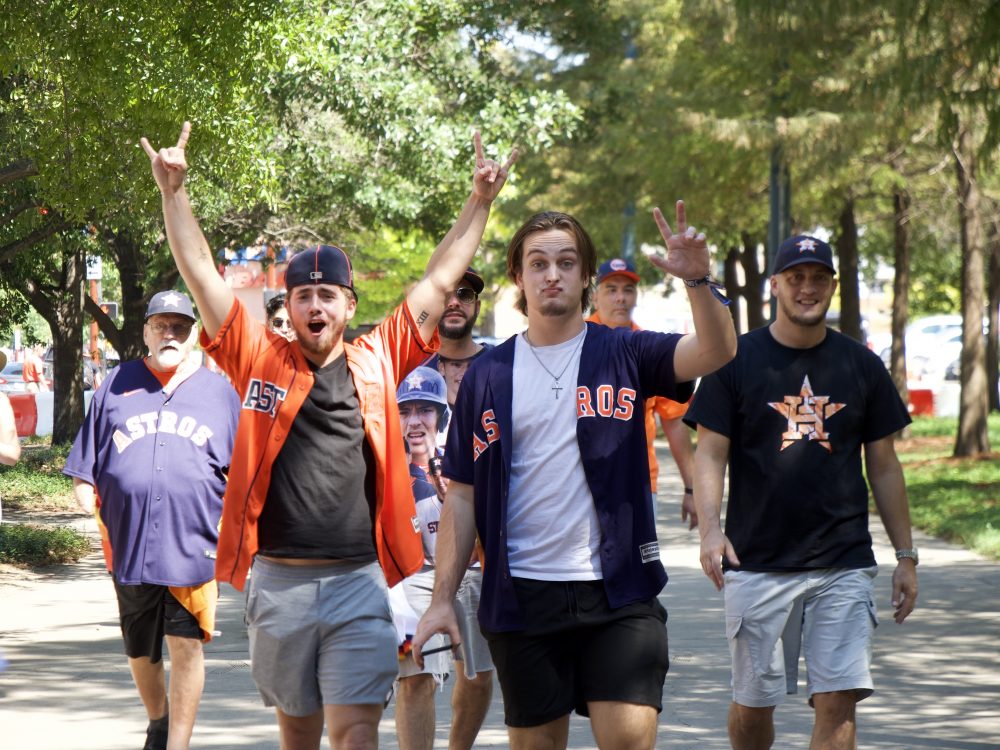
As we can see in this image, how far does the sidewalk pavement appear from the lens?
6693 millimetres

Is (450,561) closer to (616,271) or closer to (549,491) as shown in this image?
(549,491)

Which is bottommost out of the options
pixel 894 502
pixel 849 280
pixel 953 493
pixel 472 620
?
pixel 953 493

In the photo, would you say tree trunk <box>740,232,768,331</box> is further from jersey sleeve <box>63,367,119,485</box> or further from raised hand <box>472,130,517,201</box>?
raised hand <box>472,130,517,201</box>

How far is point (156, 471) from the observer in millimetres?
6414

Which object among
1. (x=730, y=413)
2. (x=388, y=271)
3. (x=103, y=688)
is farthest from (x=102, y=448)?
(x=388, y=271)

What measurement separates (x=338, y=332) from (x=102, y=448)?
7.03 ft

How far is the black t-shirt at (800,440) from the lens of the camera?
17.5 feet

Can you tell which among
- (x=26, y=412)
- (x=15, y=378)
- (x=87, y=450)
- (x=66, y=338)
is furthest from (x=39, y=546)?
(x=15, y=378)

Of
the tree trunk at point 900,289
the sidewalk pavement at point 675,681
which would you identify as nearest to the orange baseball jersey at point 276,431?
the sidewalk pavement at point 675,681

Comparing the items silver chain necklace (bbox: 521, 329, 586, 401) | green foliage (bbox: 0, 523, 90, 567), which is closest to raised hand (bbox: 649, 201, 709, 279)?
silver chain necklace (bbox: 521, 329, 586, 401)

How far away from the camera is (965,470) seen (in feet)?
59.3

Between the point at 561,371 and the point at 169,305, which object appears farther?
the point at 169,305

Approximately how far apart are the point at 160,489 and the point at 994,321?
80.1 ft

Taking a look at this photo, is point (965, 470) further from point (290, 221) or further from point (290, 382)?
point (290, 382)
